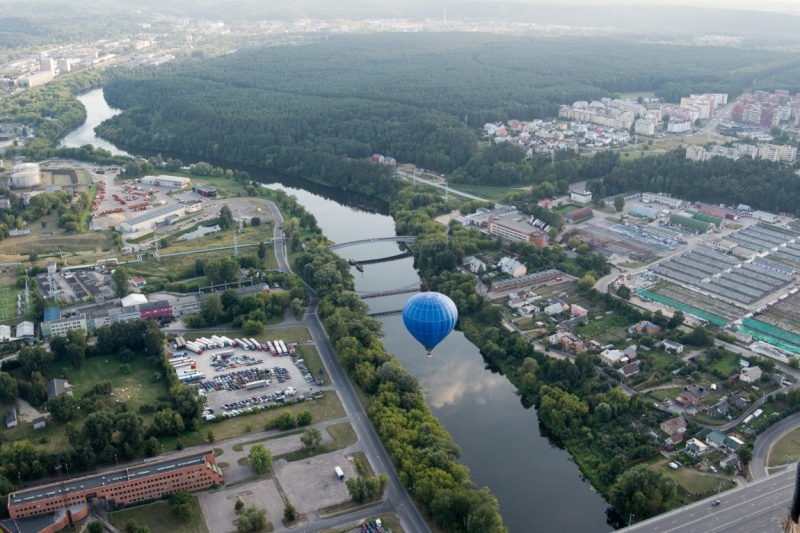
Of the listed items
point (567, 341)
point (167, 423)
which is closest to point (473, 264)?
point (567, 341)

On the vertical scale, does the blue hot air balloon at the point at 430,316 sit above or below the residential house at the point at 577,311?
above

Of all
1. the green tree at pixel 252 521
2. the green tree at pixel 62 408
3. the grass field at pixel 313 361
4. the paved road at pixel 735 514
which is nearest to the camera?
the paved road at pixel 735 514

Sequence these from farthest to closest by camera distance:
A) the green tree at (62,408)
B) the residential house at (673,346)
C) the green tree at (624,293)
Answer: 1. the green tree at (624,293)
2. the residential house at (673,346)
3. the green tree at (62,408)

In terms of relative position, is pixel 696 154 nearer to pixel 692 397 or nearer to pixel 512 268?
pixel 512 268

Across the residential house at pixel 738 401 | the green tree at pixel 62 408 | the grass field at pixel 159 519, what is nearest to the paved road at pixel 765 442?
the residential house at pixel 738 401

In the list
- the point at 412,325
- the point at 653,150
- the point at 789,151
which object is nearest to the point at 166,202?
the point at 412,325

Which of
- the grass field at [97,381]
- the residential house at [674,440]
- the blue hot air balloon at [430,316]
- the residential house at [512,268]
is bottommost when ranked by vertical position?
the residential house at [674,440]

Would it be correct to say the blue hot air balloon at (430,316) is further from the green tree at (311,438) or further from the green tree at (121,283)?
the green tree at (121,283)
